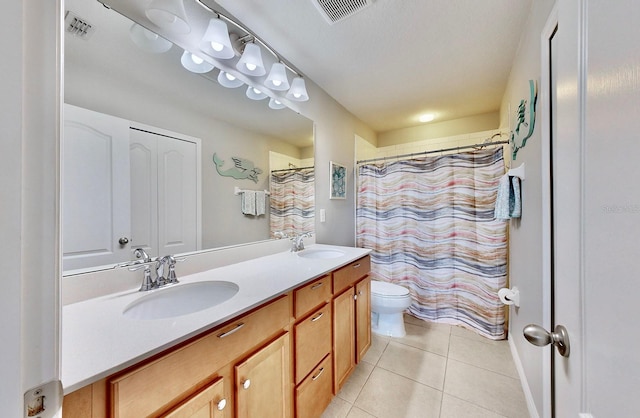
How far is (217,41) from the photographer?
127 centimetres

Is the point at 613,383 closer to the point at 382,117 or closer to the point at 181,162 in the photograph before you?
the point at 181,162

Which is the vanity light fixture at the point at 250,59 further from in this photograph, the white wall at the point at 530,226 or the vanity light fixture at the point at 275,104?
the white wall at the point at 530,226

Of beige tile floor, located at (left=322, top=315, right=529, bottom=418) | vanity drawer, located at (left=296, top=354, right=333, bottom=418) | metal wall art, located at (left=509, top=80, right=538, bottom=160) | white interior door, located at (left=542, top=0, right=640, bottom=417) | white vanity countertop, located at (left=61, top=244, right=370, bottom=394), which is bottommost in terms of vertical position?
beige tile floor, located at (left=322, top=315, right=529, bottom=418)

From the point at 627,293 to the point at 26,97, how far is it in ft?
2.74

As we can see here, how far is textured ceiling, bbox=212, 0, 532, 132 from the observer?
1343 mm

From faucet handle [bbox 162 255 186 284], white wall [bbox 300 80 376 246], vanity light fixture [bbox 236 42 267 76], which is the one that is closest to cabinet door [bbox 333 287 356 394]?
white wall [bbox 300 80 376 246]

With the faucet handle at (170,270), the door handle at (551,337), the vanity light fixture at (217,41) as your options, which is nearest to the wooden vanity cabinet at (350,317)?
the faucet handle at (170,270)

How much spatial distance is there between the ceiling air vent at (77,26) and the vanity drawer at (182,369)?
4.06 feet

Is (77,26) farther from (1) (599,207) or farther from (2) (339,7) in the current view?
(1) (599,207)

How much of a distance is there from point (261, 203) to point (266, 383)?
108 cm

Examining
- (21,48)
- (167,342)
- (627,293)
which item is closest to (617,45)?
(627,293)

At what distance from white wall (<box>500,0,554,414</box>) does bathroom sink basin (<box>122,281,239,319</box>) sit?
1527 millimetres

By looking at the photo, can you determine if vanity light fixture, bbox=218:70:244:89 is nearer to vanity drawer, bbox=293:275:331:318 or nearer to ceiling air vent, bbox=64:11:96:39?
ceiling air vent, bbox=64:11:96:39

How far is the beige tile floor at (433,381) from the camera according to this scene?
1.36 metres
